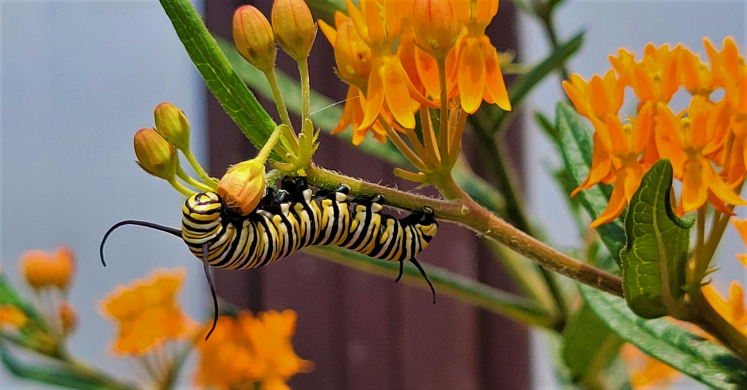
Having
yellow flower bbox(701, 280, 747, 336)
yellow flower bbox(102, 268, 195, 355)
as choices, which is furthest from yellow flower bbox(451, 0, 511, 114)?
yellow flower bbox(102, 268, 195, 355)

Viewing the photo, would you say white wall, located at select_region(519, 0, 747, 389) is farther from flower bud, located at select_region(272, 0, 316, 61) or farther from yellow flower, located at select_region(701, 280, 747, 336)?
flower bud, located at select_region(272, 0, 316, 61)

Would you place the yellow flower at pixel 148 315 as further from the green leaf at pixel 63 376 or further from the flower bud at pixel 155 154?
the flower bud at pixel 155 154

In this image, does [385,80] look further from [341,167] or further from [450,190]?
[341,167]

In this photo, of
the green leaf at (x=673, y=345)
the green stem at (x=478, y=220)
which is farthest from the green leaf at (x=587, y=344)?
the green stem at (x=478, y=220)

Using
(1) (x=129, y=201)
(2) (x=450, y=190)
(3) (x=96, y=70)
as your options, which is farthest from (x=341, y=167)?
(2) (x=450, y=190)

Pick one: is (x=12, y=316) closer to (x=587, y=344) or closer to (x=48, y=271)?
(x=48, y=271)

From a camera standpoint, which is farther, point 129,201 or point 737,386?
point 129,201
